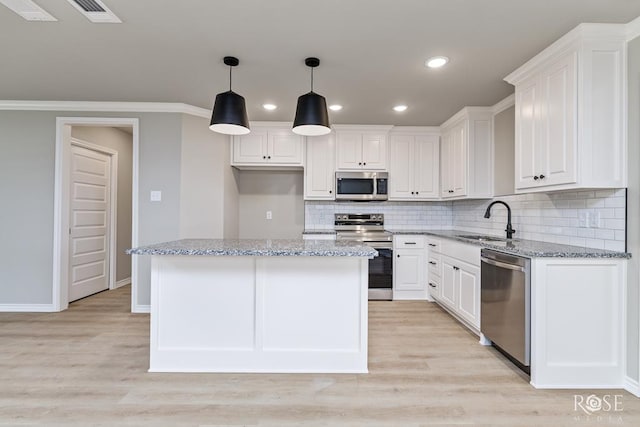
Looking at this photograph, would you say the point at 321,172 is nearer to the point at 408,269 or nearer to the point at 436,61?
the point at 408,269

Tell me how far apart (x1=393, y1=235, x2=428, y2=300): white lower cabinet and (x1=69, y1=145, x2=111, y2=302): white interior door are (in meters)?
4.08

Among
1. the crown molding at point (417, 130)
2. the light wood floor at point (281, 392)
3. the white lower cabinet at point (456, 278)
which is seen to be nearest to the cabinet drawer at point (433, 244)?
the white lower cabinet at point (456, 278)

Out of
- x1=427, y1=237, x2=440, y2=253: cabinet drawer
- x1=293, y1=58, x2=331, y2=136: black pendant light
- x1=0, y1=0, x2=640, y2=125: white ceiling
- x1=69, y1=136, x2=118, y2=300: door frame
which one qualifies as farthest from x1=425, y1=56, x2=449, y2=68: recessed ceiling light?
x1=69, y1=136, x2=118, y2=300: door frame

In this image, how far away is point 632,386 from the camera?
198 cm

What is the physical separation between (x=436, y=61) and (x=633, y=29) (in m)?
1.18

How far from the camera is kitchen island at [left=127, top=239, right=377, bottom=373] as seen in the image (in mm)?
2225

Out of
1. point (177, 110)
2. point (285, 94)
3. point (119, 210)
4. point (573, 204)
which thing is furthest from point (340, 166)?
point (119, 210)

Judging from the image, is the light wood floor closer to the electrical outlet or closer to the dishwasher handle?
the dishwasher handle

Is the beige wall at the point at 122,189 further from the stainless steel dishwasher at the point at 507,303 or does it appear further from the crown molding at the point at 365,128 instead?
the stainless steel dishwasher at the point at 507,303

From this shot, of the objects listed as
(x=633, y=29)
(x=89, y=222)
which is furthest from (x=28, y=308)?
(x=633, y=29)

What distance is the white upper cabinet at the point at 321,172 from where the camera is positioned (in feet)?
14.1

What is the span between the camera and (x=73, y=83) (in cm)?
298

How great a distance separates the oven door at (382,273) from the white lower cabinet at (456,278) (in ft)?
1.66

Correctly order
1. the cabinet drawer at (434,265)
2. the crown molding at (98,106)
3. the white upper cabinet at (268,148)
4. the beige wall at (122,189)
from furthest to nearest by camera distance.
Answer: the beige wall at (122,189) → the white upper cabinet at (268,148) → the cabinet drawer at (434,265) → the crown molding at (98,106)
